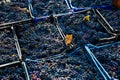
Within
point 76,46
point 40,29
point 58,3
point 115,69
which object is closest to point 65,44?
point 76,46

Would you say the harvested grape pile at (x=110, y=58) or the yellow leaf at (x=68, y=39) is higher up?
the yellow leaf at (x=68, y=39)

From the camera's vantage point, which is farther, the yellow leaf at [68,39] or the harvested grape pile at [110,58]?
the yellow leaf at [68,39]

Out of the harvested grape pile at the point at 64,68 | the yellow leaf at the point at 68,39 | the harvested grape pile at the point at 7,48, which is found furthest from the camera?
the yellow leaf at the point at 68,39

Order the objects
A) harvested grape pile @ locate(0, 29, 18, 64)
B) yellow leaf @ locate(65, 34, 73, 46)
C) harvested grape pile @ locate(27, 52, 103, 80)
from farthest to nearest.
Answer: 1. yellow leaf @ locate(65, 34, 73, 46)
2. harvested grape pile @ locate(0, 29, 18, 64)
3. harvested grape pile @ locate(27, 52, 103, 80)

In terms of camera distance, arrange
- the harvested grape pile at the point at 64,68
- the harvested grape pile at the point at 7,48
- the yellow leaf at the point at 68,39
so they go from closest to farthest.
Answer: the harvested grape pile at the point at 64,68, the harvested grape pile at the point at 7,48, the yellow leaf at the point at 68,39

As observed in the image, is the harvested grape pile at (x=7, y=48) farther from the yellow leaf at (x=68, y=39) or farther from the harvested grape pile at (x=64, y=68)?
the yellow leaf at (x=68, y=39)

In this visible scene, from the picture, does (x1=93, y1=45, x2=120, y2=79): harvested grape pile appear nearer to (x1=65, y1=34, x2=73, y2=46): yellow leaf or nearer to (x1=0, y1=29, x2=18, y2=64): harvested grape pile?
(x1=65, y1=34, x2=73, y2=46): yellow leaf

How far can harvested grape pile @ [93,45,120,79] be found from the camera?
3.00m

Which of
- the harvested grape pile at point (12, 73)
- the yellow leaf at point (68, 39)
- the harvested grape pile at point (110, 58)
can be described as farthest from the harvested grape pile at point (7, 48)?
the harvested grape pile at point (110, 58)

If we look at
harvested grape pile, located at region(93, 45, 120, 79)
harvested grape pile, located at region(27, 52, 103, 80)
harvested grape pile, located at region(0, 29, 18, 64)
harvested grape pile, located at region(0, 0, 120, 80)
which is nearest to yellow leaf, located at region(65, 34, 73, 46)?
harvested grape pile, located at region(0, 0, 120, 80)

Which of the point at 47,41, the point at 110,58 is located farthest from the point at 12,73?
the point at 110,58

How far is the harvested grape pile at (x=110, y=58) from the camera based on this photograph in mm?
3001

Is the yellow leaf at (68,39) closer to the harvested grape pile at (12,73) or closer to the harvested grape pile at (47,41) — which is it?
the harvested grape pile at (47,41)

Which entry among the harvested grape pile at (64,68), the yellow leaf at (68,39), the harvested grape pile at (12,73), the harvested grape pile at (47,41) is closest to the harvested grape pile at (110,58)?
the harvested grape pile at (47,41)
